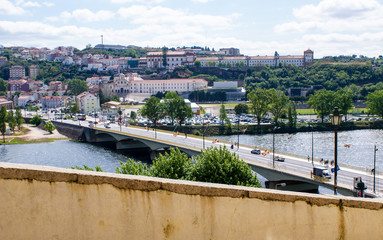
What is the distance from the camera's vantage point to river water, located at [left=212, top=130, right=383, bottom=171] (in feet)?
94.2

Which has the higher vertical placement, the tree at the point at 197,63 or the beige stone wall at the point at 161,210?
the tree at the point at 197,63

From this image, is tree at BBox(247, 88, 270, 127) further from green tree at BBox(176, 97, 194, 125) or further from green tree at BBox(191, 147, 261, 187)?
green tree at BBox(191, 147, 261, 187)

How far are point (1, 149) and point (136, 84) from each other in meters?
46.2

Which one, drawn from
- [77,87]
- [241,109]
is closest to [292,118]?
[241,109]

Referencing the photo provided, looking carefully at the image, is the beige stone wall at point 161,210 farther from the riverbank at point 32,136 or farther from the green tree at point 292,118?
the green tree at point 292,118

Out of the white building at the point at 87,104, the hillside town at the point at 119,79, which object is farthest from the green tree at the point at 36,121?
the hillside town at the point at 119,79

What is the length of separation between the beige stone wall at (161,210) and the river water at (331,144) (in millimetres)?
22400

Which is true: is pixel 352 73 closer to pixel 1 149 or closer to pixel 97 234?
pixel 1 149

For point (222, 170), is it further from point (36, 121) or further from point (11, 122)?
point (36, 121)

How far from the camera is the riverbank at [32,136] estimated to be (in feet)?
141

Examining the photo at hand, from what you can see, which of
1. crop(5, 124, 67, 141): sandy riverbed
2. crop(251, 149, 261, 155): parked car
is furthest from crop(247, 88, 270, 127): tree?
crop(251, 149, 261, 155): parked car

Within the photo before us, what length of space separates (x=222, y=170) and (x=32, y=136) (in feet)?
117

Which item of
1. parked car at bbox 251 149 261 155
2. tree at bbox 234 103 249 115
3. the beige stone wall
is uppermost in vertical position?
the beige stone wall

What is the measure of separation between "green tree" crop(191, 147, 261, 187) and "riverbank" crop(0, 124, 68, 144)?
32037 mm
